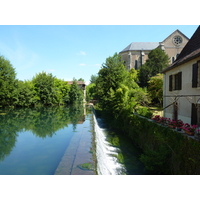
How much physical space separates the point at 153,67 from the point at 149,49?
22032mm

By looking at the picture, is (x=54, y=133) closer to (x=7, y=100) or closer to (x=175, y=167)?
(x=175, y=167)

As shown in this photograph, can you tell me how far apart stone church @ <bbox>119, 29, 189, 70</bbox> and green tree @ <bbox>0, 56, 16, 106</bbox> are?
3252 centimetres

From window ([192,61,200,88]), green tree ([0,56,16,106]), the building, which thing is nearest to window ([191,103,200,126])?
the building

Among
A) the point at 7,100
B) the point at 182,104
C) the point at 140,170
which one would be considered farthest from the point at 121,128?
the point at 7,100

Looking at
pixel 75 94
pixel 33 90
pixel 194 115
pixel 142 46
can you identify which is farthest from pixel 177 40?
pixel 194 115

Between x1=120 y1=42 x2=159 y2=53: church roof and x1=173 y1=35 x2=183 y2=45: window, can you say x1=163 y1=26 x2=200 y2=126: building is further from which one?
x1=120 y1=42 x2=159 y2=53: church roof

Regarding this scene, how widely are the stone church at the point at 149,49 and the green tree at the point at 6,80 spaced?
32.5m

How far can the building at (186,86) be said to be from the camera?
10005mm

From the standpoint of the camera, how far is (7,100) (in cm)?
3962

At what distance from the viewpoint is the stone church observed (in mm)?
45594

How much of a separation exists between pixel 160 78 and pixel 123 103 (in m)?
9.91

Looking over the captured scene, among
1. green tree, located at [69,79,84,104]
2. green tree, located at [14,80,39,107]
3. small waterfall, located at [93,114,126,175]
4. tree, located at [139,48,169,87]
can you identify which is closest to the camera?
small waterfall, located at [93,114,126,175]

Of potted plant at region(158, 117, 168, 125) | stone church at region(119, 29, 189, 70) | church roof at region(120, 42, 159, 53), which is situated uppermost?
church roof at region(120, 42, 159, 53)

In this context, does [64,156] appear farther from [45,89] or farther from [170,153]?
[45,89]
